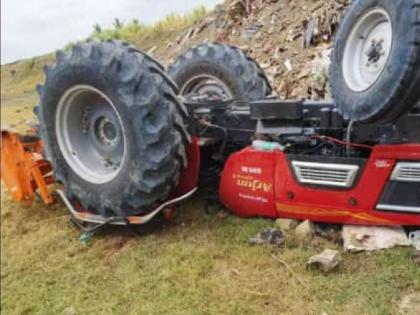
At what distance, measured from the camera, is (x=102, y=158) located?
4469 millimetres

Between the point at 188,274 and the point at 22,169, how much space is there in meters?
2.21

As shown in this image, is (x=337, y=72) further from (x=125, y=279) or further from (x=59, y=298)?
(x=59, y=298)

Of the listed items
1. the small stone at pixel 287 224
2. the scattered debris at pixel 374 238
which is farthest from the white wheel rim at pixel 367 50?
the small stone at pixel 287 224

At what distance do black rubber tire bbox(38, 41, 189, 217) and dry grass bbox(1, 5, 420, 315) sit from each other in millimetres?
350

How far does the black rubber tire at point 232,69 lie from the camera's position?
16.6 ft

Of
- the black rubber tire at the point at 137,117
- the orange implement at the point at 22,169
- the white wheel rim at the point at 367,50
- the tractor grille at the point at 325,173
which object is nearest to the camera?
the white wheel rim at the point at 367,50

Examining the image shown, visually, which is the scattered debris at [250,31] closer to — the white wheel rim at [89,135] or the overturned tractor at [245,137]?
the overturned tractor at [245,137]

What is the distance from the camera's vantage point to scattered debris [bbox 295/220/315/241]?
3.67 meters

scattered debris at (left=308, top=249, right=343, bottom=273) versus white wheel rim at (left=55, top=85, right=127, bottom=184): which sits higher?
white wheel rim at (left=55, top=85, right=127, bottom=184)

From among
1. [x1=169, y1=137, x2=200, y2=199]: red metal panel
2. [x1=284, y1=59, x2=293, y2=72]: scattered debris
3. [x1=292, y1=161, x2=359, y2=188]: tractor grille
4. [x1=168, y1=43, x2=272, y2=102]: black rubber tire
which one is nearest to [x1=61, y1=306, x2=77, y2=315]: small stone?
[x1=169, y1=137, x2=200, y2=199]: red metal panel

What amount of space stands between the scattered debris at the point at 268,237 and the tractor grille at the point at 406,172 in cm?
81

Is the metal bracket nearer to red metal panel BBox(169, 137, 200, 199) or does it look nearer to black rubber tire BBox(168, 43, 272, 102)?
red metal panel BBox(169, 137, 200, 199)

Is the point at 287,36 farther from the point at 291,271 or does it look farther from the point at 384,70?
the point at 291,271

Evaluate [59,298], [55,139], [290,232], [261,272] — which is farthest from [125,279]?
[55,139]
